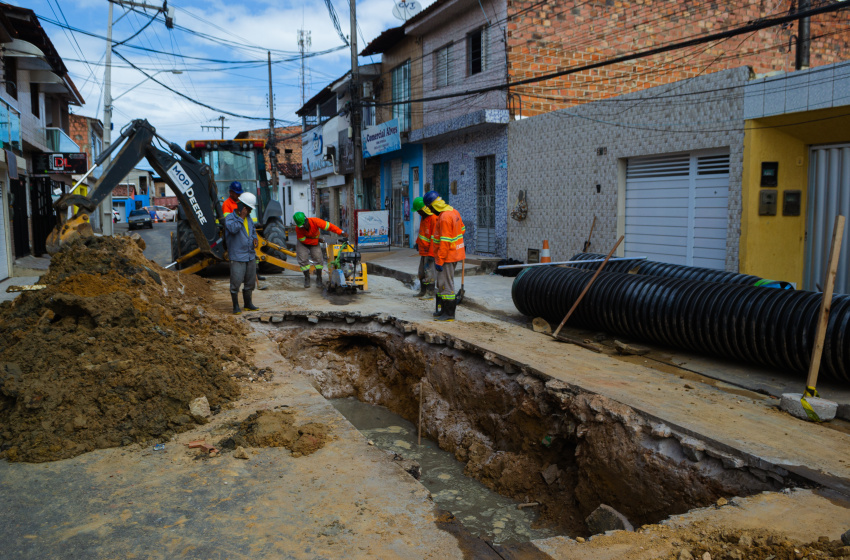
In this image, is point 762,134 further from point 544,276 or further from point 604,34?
point 604,34

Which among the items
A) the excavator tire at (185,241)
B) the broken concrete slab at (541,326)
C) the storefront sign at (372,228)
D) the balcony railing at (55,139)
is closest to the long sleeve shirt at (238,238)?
the broken concrete slab at (541,326)

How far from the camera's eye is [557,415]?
552 centimetres

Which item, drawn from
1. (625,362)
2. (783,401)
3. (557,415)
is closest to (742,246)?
(625,362)

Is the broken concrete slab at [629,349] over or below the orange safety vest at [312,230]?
below

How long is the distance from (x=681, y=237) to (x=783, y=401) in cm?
629

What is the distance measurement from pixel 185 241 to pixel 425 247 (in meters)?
5.64

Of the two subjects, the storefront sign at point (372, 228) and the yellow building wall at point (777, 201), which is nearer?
the yellow building wall at point (777, 201)

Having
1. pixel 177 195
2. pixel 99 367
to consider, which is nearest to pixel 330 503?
pixel 99 367

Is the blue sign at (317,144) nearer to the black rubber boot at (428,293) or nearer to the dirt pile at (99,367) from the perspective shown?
the black rubber boot at (428,293)

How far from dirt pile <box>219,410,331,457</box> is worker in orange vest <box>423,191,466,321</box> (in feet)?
14.0

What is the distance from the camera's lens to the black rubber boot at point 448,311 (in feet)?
28.4

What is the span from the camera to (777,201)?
9.25 meters

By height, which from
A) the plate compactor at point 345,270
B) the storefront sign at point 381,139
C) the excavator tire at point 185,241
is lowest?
the plate compactor at point 345,270

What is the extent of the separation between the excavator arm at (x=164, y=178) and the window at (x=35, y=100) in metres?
15.4
